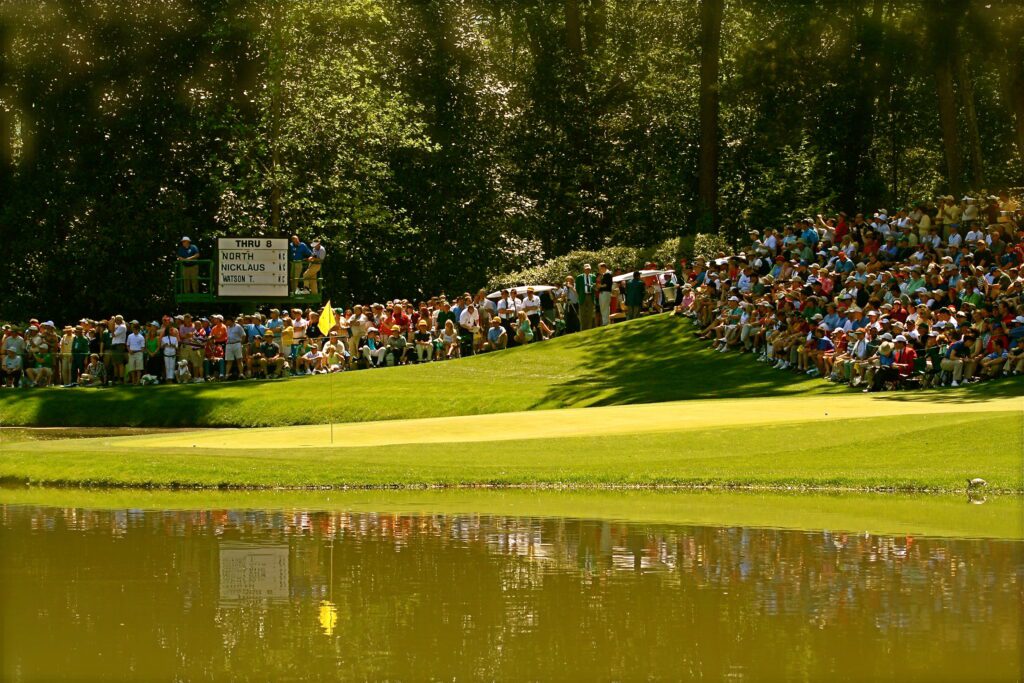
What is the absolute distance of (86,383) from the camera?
41.8m

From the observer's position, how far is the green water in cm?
1191

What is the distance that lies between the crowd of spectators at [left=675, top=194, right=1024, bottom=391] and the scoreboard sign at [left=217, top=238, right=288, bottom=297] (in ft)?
38.0

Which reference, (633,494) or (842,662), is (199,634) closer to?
(842,662)

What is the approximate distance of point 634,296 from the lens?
145 ft

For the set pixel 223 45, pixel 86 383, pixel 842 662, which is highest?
pixel 223 45

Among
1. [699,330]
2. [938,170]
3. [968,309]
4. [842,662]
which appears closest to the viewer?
[842,662]

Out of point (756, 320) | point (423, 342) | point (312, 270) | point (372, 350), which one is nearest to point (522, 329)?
point (423, 342)

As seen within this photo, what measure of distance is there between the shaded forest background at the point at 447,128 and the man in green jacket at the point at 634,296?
28.3 feet

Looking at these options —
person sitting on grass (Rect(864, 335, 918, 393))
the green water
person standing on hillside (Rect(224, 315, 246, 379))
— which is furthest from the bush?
the green water

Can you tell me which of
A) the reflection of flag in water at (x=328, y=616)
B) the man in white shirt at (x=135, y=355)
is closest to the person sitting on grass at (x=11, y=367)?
the man in white shirt at (x=135, y=355)

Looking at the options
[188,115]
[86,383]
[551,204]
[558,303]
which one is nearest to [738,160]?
[551,204]

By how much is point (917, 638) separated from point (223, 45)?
1736 inches

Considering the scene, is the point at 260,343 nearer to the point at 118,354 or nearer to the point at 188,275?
the point at 118,354

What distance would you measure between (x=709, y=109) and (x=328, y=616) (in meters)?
43.6
